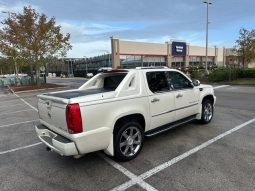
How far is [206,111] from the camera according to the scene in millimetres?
6199

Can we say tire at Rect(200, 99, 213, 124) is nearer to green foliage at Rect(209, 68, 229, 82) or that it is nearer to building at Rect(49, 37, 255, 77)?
green foliage at Rect(209, 68, 229, 82)

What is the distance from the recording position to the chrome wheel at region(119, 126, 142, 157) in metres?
4.02

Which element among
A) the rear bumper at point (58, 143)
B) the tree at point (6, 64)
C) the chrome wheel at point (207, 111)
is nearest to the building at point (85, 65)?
the tree at point (6, 64)

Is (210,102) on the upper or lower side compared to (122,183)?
upper

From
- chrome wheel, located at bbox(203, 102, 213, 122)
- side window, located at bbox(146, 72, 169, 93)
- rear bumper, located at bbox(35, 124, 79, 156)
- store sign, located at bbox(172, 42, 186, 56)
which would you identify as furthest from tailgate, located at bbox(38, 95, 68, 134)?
store sign, located at bbox(172, 42, 186, 56)

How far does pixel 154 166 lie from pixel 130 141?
0.63 meters

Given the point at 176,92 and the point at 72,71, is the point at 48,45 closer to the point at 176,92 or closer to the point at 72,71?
the point at 176,92

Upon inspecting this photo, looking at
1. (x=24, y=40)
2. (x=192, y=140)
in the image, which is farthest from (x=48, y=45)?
(x=192, y=140)

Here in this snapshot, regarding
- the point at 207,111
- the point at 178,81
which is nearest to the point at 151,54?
the point at 207,111

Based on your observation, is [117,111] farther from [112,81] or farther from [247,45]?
[247,45]

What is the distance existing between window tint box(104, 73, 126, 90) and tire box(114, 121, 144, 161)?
4.04ft

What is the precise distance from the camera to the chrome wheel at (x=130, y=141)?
4023 mm

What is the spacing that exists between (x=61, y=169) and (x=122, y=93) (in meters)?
1.73

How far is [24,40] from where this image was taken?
72.4 ft
